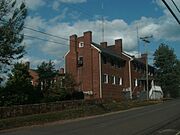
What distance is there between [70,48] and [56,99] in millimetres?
19615

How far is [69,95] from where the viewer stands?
49.4 metres

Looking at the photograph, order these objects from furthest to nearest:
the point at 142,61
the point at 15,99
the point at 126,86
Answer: the point at 142,61 → the point at 126,86 → the point at 15,99

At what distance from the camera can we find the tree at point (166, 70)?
294 feet

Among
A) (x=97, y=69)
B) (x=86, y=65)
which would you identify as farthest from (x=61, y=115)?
(x=86, y=65)

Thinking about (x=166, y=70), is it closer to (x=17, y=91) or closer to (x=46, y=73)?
(x=46, y=73)

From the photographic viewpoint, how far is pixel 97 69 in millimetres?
60781

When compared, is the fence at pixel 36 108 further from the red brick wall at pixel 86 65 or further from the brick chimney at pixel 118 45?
the brick chimney at pixel 118 45

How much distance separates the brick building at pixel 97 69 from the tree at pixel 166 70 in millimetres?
19988

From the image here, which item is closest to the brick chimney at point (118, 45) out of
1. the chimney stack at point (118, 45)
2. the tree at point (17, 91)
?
the chimney stack at point (118, 45)

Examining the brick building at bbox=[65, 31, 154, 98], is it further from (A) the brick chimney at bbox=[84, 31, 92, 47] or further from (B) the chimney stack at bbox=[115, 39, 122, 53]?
(B) the chimney stack at bbox=[115, 39, 122, 53]

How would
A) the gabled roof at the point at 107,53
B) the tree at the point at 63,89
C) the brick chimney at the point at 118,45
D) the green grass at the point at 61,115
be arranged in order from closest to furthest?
the green grass at the point at 61,115
the tree at the point at 63,89
the gabled roof at the point at 107,53
the brick chimney at the point at 118,45

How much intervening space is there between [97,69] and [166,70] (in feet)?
113

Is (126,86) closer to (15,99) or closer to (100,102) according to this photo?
(100,102)

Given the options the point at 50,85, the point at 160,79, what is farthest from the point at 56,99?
the point at 160,79
